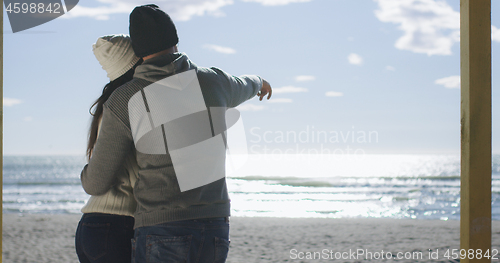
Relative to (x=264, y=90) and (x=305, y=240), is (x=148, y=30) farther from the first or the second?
(x=305, y=240)

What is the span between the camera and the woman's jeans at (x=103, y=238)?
1.17 metres

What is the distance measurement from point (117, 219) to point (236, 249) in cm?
373

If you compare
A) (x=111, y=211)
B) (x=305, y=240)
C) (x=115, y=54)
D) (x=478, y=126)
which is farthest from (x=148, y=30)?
(x=305, y=240)

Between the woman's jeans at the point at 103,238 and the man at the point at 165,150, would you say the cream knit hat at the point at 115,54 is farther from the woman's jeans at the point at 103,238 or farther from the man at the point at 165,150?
the woman's jeans at the point at 103,238

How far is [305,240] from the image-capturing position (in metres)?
5.20

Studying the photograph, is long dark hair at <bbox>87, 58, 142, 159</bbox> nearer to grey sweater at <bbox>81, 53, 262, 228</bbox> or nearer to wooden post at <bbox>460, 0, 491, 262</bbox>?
grey sweater at <bbox>81, 53, 262, 228</bbox>

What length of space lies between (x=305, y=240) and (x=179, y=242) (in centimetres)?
437

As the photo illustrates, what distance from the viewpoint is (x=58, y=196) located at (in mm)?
13180

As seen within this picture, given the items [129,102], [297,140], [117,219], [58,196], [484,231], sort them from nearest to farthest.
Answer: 1. [129,102]
2. [117,219]
3. [484,231]
4. [58,196]
5. [297,140]

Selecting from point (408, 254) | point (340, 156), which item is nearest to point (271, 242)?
point (408, 254)

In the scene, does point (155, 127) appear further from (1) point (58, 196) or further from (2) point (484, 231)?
(1) point (58, 196)

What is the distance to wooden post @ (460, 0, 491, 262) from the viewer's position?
141 centimetres

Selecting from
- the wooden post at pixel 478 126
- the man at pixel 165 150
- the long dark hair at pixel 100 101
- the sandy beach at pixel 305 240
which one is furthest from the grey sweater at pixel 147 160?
the sandy beach at pixel 305 240

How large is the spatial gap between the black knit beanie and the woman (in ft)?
0.32
